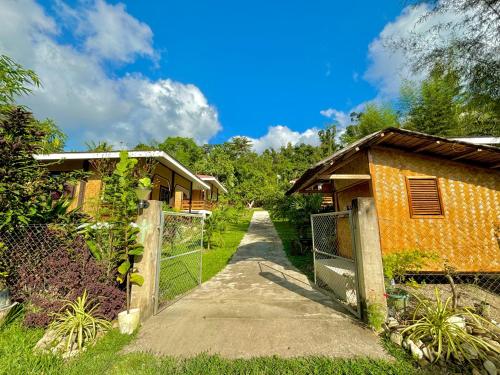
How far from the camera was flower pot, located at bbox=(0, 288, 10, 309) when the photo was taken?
335cm

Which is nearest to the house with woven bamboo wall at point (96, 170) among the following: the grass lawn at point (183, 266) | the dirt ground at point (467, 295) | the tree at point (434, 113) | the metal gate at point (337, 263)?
the grass lawn at point (183, 266)

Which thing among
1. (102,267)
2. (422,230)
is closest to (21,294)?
(102,267)

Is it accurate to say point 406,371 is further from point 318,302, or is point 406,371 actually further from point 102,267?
point 102,267

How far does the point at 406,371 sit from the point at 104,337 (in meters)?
3.62

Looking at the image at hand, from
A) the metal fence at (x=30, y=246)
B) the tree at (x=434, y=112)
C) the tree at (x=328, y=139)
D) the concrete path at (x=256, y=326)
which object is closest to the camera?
the concrete path at (x=256, y=326)

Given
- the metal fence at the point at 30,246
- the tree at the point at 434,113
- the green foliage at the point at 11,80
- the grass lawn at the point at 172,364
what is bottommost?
the grass lawn at the point at 172,364

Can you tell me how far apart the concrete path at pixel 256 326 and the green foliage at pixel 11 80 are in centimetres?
472

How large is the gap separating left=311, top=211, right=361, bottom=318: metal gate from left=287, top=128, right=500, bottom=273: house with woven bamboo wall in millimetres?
1124

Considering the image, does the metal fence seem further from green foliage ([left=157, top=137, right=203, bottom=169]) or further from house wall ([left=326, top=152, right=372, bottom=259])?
green foliage ([left=157, top=137, right=203, bottom=169])

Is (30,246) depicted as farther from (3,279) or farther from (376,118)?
(376,118)

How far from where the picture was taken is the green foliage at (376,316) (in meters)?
3.10

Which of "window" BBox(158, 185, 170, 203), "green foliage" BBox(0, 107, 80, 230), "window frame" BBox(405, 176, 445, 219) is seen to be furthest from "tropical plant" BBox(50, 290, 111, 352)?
"window" BBox(158, 185, 170, 203)

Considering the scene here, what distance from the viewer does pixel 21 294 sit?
12.1 feet

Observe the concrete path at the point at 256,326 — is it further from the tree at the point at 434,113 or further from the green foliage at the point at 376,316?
the tree at the point at 434,113
